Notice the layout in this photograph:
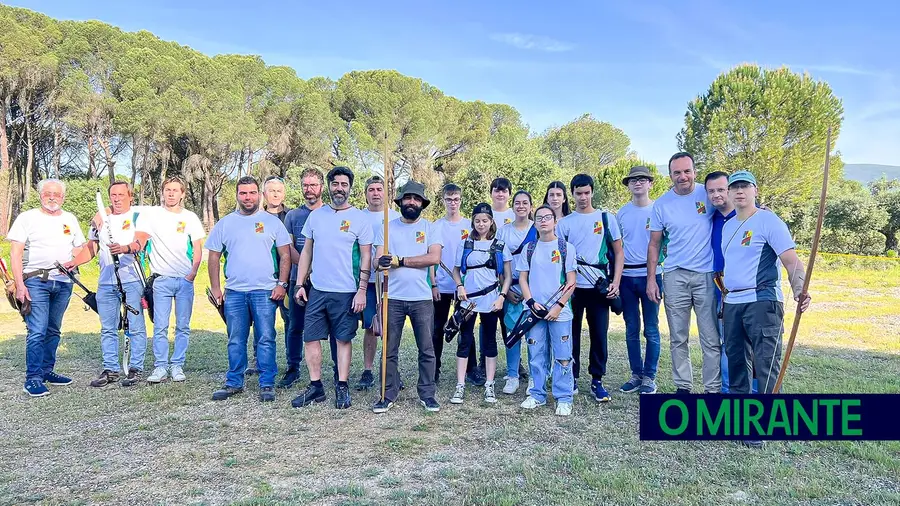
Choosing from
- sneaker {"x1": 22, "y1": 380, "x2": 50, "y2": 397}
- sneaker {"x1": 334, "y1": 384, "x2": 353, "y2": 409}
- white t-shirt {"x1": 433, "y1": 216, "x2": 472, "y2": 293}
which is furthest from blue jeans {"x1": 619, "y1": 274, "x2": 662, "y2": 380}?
sneaker {"x1": 22, "y1": 380, "x2": 50, "y2": 397}

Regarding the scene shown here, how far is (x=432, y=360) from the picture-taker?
17.2 ft

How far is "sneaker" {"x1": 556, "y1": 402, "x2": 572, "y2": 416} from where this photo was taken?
493 cm

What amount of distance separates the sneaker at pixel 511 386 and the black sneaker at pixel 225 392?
8.74 ft

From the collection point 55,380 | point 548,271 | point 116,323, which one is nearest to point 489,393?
point 548,271

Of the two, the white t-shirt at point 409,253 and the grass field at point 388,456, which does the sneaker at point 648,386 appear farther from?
the white t-shirt at point 409,253

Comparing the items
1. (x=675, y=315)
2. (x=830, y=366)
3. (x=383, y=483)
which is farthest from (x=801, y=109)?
(x=383, y=483)

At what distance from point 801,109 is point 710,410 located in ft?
122

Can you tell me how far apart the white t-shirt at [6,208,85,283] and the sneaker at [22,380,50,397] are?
105 cm

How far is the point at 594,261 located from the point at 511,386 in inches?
59.2

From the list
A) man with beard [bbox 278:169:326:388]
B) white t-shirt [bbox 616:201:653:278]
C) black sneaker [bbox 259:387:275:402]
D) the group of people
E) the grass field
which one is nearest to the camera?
the grass field

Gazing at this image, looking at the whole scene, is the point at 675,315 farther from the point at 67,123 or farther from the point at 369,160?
the point at 369,160

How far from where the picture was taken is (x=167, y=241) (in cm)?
601

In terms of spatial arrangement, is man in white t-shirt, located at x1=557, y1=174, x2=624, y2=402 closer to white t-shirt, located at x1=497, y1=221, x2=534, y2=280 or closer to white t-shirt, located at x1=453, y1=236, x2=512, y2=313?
white t-shirt, located at x1=497, y1=221, x2=534, y2=280

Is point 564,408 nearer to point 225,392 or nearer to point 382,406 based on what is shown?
Answer: point 382,406
